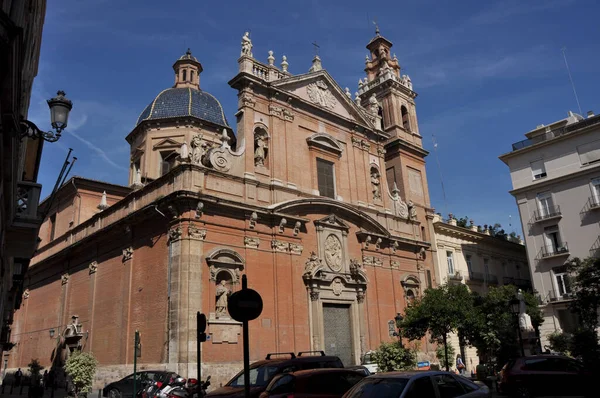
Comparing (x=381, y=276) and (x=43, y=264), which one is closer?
(x=381, y=276)

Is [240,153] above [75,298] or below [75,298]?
above

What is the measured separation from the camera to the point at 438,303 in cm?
2209

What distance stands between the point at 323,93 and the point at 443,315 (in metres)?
13.7

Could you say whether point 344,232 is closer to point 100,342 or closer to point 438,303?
point 438,303

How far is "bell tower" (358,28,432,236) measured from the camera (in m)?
32.3

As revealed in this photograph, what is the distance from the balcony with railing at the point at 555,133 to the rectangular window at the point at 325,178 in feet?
51.6

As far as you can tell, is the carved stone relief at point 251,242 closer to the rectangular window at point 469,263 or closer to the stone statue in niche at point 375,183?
the stone statue in niche at point 375,183

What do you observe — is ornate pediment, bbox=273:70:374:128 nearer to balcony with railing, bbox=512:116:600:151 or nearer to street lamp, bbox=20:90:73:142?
balcony with railing, bbox=512:116:600:151

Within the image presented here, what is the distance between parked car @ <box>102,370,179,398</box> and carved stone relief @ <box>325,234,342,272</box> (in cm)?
1004

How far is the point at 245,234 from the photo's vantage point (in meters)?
21.7

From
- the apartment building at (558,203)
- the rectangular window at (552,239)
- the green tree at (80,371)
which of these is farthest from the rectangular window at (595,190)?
the green tree at (80,371)

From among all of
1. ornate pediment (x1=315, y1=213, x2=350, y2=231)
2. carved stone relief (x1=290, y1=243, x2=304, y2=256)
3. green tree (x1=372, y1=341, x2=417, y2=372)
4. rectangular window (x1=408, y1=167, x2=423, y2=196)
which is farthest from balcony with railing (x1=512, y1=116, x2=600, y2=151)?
green tree (x1=372, y1=341, x2=417, y2=372)

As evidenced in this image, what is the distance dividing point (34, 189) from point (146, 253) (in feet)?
37.8

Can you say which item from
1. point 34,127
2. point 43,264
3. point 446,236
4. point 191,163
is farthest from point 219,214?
point 446,236
